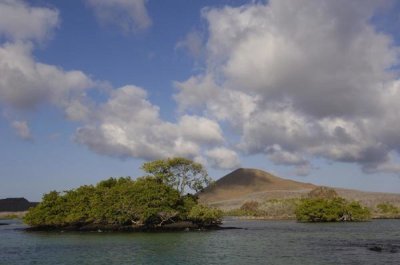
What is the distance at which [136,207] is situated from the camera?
3863 inches

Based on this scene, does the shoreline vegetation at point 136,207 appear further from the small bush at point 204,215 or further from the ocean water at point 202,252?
the ocean water at point 202,252

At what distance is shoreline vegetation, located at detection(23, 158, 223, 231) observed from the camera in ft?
323

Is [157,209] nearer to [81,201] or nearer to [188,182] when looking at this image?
[188,182]

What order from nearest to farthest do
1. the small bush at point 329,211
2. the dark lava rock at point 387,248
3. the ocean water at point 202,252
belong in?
the ocean water at point 202,252, the dark lava rock at point 387,248, the small bush at point 329,211

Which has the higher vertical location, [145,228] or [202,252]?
[145,228]

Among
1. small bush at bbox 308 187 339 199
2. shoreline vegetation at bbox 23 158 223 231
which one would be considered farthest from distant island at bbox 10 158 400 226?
small bush at bbox 308 187 339 199

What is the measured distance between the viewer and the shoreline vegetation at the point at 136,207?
9856cm

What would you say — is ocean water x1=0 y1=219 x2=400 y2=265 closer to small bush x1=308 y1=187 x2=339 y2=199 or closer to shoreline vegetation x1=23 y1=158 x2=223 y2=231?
shoreline vegetation x1=23 y1=158 x2=223 y2=231

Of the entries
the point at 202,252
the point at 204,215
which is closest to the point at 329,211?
the point at 204,215

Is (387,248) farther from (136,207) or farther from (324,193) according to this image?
(324,193)

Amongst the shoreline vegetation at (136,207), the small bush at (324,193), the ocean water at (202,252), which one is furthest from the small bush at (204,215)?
the small bush at (324,193)

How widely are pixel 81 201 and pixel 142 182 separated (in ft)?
54.7

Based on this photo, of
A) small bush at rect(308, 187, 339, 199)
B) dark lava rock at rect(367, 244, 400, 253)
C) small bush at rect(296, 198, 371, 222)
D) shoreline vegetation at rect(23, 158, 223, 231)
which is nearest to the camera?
dark lava rock at rect(367, 244, 400, 253)

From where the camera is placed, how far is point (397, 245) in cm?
6475
